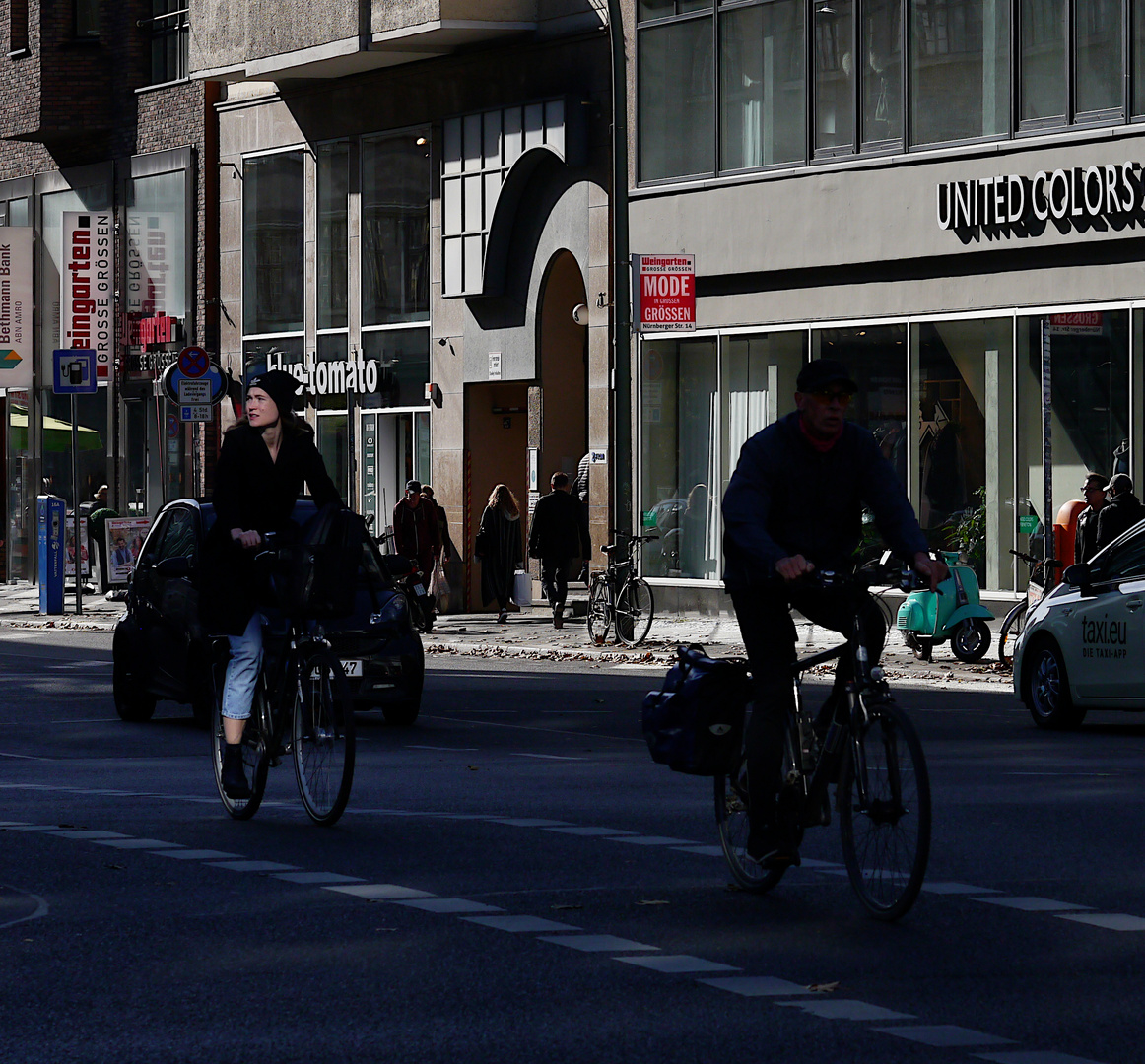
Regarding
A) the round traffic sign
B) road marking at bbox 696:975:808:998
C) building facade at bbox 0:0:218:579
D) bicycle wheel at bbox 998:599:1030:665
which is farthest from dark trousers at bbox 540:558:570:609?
road marking at bbox 696:975:808:998

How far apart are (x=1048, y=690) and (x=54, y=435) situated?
95.8 feet

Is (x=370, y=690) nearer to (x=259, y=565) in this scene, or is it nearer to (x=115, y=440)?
(x=259, y=565)

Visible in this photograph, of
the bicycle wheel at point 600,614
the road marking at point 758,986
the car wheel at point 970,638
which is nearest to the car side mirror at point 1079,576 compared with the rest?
the car wheel at point 970,638

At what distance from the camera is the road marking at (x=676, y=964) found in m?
6.84

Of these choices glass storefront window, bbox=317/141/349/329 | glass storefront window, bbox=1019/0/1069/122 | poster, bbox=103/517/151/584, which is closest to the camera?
glass storefront window, bbox=1019/0/1069/122

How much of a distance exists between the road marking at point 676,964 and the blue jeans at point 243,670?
11.8ft

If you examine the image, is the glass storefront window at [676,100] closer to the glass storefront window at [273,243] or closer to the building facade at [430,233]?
the building facade at [430,233]

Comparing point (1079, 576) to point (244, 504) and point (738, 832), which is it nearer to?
point (244, 504)

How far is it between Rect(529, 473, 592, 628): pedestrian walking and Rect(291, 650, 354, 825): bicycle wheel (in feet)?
58.3

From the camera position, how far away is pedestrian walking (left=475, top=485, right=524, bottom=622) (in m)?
28.7

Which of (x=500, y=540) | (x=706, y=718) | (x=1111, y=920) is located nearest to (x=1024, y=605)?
(x=500, y=540)

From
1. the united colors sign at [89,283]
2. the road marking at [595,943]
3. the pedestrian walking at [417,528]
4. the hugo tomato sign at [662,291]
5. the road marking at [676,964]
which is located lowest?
the road marking at [676,964]

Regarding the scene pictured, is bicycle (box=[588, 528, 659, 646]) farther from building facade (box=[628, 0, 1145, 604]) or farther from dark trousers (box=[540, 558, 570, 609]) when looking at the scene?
building facade (box=[628, 0, 1145, 604])

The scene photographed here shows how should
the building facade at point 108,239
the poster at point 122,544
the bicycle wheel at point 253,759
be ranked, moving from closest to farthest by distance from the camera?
the bicycle wheel at point 253,759 < the poster at point 122,544 < the building facade at point 108,239
